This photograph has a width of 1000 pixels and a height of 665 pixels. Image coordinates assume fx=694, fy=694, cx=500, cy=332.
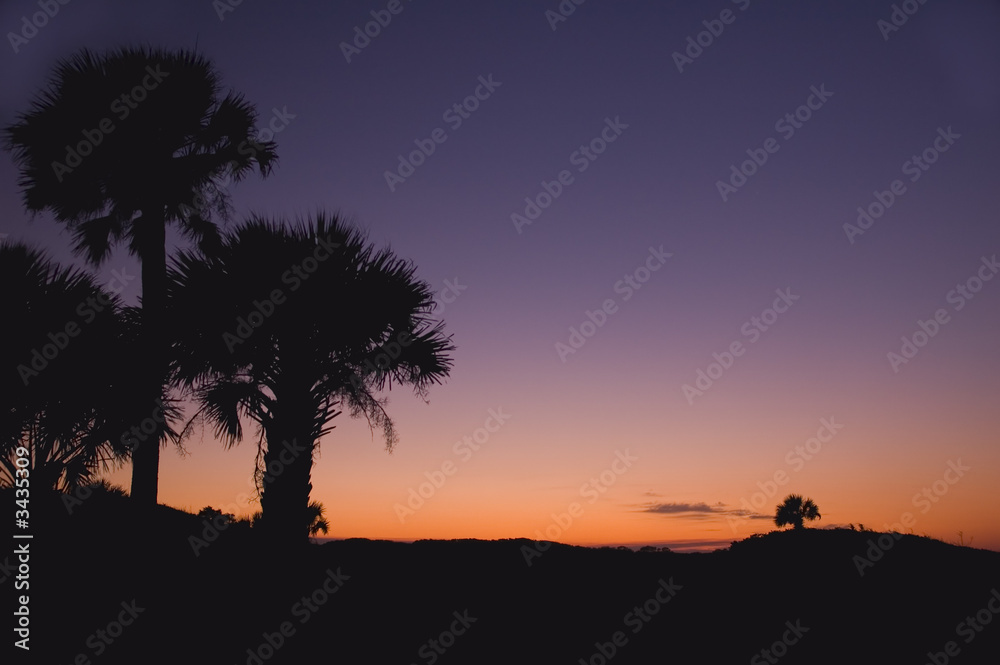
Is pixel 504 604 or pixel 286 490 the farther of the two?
pixel 286 490

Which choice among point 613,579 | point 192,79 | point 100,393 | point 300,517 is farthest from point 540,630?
point 192,79

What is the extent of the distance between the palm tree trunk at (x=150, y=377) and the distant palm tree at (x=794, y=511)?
819 inches

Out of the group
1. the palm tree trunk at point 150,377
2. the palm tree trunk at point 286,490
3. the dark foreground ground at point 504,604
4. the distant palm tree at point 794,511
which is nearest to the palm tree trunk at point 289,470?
the palm tree trunk at point 286,490

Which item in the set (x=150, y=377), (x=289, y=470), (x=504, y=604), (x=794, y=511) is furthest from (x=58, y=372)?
(x=794, y=511)

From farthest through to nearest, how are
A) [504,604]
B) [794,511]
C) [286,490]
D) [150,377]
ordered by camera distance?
[794,511] → [150,377] → [286,490] → [504,604]

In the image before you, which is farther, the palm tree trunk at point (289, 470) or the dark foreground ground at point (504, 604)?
the palm tree trunk at point (289, 470)

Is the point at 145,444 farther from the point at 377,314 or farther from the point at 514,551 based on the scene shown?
the point at 514,551

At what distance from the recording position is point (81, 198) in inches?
615

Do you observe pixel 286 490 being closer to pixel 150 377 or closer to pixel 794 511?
pixel 150 377

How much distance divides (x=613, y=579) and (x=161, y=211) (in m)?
12.3

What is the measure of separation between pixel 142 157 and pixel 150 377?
16.1ft

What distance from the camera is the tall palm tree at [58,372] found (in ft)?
49.1

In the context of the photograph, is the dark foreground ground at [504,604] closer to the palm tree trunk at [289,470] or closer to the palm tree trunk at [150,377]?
the palm tree trunk at [289,470]

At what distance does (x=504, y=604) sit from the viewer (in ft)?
30.9
